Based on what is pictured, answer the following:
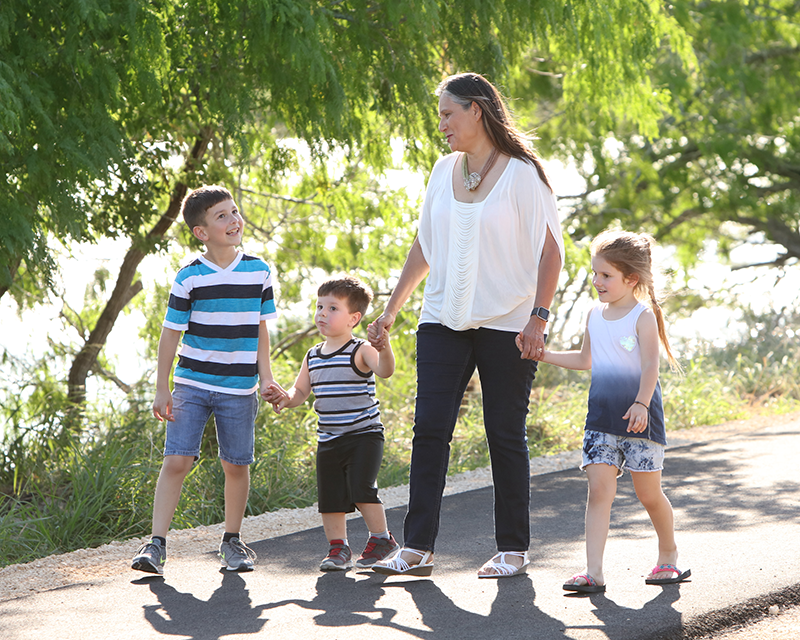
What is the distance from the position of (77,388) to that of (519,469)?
5.13 m

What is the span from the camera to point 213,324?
169 inches

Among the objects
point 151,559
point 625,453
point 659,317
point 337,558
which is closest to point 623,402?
point 625,453

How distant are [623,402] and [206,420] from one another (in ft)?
6.16

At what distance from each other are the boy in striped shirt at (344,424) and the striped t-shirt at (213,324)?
0.78 feet

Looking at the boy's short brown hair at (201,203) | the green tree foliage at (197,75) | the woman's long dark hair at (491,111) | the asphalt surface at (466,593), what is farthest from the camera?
the green tree foliage at (197,75)

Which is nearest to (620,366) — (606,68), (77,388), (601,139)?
(606,68)

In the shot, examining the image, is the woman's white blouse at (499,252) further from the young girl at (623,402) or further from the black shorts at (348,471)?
the black shorts at (348,471)

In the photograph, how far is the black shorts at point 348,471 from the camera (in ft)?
13.8

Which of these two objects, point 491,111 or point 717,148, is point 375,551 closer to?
point 491,111

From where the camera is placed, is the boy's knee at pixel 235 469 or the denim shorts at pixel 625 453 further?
the boy's knee at pixel 235 469

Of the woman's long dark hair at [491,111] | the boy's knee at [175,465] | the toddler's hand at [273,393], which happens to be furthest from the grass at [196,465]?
the toddler's hand at [273,393]

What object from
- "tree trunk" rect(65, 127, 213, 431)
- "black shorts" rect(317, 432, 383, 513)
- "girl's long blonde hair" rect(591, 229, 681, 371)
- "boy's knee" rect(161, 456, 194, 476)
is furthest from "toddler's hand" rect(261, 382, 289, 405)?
"tree trunk" rect(65, 127, 213, 431)

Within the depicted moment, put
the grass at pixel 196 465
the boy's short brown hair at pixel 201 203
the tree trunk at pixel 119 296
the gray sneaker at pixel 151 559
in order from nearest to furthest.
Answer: the gray sneaker at pixel 151 559 → the boy's short brown hair at pixel 201 203 → the grass at pixel 196 465 → the tree trunk at pixel 119 296

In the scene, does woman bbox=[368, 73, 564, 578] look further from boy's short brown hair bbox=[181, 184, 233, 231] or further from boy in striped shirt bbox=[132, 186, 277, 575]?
boy's short brown hair bbox=[181, 184, 233, 231]
